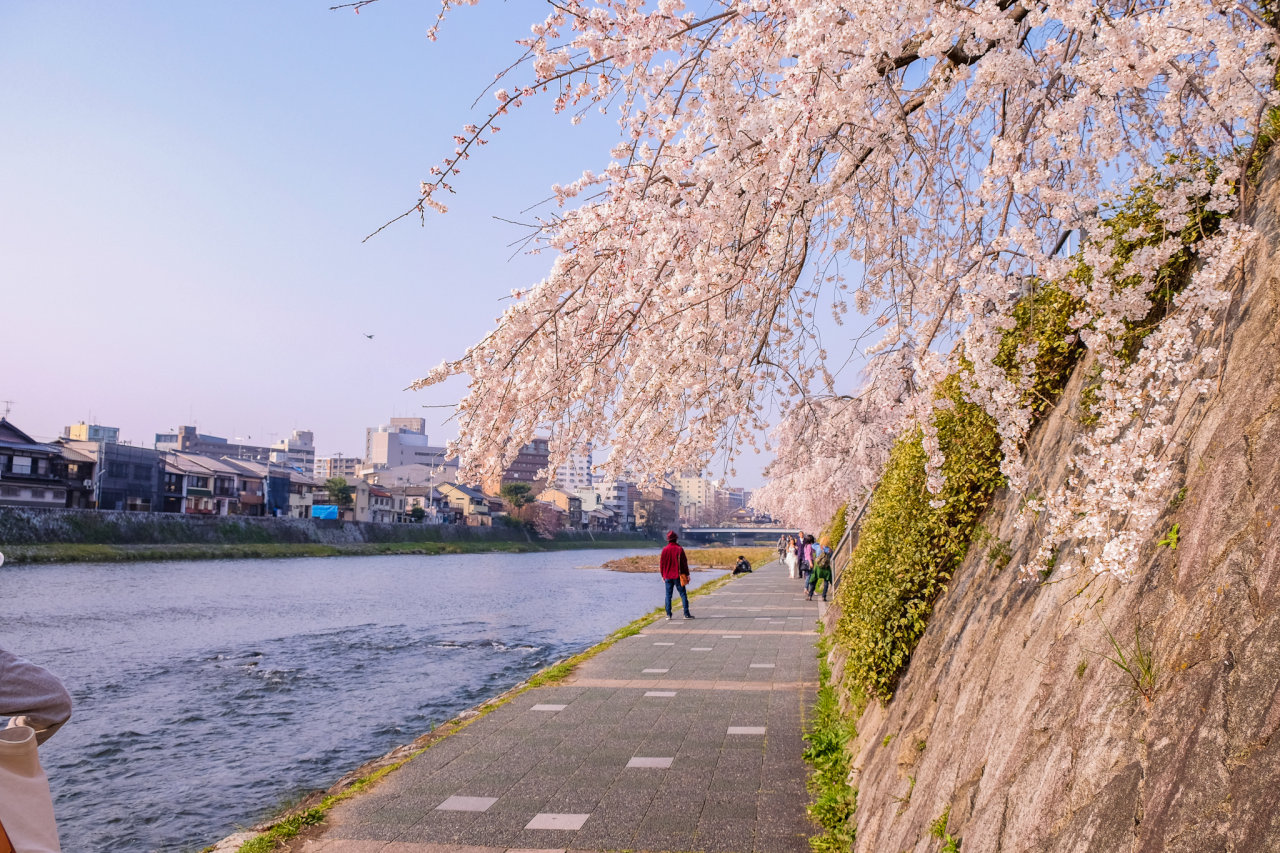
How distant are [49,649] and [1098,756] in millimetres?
17787

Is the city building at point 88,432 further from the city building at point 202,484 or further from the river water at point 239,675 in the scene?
the river water at point 239,675

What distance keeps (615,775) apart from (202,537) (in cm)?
5332

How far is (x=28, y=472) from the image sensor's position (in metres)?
49.4

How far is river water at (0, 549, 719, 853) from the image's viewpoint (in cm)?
764

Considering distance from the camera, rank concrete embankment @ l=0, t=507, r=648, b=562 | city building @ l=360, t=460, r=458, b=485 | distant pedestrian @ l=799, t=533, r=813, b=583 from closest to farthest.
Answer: distant pedestrian @ l=799, t=533, r=813, b=583 → concrete embankment @ l=0, t=507, r=648, b=562 → city building @ l=360, t=460, r=458, b=485

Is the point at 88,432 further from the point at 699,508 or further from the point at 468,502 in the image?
the point at 699,508

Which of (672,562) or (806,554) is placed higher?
(672,562)

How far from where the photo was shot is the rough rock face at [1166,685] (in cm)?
183

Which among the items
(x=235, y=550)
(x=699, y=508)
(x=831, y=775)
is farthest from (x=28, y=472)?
(x=699, y=508)

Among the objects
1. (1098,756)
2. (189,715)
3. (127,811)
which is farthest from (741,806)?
(189,715)

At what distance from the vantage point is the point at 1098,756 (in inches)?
88.7

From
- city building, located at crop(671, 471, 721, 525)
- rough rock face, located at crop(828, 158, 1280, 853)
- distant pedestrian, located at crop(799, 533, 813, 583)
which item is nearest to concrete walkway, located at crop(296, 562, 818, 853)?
rough rock face, located at crop(828, 158, 1280, 853)

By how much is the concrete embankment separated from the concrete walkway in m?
37.3

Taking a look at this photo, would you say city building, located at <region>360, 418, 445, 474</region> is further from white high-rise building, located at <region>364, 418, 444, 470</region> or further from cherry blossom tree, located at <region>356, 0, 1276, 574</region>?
cherry blossom tree, located at <region>356, 0, 1276, 574</region>
